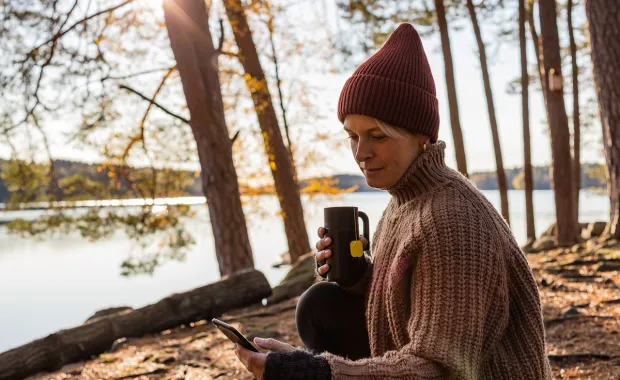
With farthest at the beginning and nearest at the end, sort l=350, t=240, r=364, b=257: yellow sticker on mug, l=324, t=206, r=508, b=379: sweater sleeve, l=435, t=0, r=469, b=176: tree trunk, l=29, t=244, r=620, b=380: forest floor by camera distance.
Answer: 1. l=435, t=0, r=469, b=176: tree trunk
2. l=29, t=244, r=620, b=380: forest floor
3. l=350, t=240, r=364, b=257: yellow sticker on mug
4. l=324, t=206, r=508, b=379: sweater sleeve

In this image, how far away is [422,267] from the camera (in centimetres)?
155

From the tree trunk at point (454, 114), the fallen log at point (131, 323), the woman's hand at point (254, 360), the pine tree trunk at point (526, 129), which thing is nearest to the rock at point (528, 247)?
the pine tree trunk at point (526, 129)

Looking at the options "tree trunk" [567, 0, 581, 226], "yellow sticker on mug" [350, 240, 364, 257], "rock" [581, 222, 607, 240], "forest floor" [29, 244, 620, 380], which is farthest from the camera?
"tree trunk" [567, 0, 581, 226]

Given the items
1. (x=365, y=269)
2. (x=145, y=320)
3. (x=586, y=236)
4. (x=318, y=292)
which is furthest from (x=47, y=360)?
(x=586, y=236)

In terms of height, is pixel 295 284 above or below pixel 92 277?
above

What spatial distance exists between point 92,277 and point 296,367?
75.6ft

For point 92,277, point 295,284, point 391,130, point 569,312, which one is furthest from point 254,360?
point 92,277

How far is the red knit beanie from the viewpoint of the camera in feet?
5.73

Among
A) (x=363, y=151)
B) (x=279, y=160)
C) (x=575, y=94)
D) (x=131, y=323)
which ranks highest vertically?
(x=575, y=94)

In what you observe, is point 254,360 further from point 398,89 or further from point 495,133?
point 495,133

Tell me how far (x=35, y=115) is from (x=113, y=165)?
2595mm

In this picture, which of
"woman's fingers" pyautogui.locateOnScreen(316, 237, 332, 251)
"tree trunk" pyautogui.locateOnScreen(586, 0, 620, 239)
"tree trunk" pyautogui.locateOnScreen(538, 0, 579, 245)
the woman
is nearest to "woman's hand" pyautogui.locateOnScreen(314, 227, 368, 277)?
"woman's fingers" pyautogui.locateOnScreen(316, 237, 332, 251)

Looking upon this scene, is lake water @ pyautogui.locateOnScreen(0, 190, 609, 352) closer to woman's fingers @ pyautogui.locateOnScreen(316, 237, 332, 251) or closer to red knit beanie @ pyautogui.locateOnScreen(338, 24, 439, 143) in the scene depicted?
woman's fingers @ pyautogui.locateOnScreen(316, 237, 332, 251)

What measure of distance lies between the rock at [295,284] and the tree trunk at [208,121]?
23.5 inches
